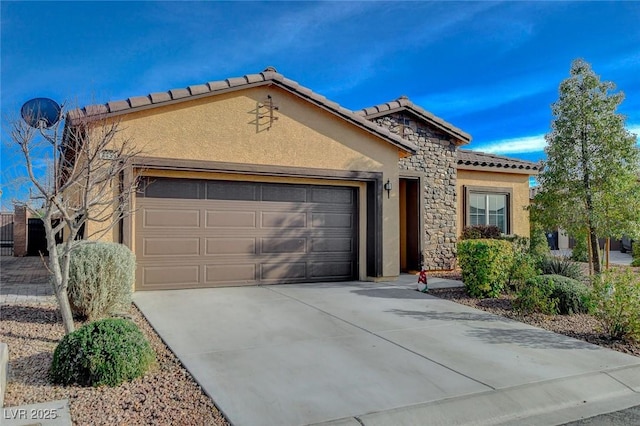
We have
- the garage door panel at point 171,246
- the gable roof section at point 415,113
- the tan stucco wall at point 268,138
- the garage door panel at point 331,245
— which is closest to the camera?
the tan stucco wall at point 268,138

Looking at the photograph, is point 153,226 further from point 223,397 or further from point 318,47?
point 318,47

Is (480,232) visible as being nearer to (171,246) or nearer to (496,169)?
(496,169)

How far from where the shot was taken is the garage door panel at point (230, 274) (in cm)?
965

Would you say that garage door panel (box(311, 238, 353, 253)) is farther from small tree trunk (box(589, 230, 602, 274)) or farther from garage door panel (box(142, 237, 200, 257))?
small tree trunk (box(589, 230, 602, 274))

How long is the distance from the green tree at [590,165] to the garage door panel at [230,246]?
7.29 metres

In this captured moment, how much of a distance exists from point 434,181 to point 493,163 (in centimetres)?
300

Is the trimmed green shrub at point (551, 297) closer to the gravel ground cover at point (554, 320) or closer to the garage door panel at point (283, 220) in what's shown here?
the gravel ground cover at point (554, 320)

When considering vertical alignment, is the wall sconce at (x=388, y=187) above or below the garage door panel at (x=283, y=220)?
above

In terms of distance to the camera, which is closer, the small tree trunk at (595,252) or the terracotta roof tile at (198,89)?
the terracotta roof tile at (198,89)

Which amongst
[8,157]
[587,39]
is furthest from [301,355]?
[587,39]

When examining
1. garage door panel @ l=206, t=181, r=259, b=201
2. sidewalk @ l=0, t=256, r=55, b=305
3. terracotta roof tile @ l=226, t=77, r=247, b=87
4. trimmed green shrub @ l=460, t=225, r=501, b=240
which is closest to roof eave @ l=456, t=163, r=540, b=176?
trimmed green shrub @ l=460, t=225, r=501, b=240

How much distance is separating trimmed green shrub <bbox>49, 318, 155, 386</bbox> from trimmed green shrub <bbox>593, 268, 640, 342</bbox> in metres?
6.40

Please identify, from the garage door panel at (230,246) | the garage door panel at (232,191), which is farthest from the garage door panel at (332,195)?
the garage door panel at (230,246)

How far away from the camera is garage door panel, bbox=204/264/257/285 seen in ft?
31.7
